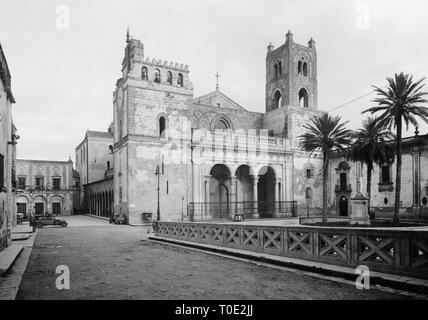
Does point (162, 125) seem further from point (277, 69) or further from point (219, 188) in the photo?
point (277, 69)

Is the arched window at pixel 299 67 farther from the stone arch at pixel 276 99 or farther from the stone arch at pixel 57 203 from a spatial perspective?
the stone arch at pixel 57 203

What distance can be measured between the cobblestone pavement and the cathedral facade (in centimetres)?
1340

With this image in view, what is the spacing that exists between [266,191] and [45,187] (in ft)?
102

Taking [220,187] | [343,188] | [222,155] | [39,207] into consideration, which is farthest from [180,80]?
[39,207]

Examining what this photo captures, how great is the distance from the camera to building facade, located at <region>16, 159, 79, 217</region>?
1881 inches

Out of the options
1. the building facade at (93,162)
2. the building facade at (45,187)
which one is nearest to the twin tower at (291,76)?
the building facade at (93,162)

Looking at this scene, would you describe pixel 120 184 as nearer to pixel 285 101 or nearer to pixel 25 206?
pixel 285 101

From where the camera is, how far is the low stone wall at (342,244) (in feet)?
22.6

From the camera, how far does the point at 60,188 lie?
50.8m

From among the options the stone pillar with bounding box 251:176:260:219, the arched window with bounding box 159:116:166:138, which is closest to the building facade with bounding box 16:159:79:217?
the arched window with bounding box 159:116:166:138

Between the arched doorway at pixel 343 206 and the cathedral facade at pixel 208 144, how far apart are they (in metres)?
2.44

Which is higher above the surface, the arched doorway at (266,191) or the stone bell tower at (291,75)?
the stone bell tower at (291,75)

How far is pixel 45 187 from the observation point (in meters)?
49.8
